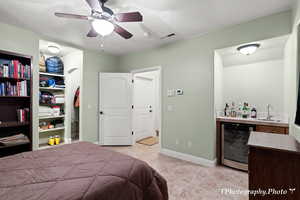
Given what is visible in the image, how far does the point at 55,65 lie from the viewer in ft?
12.4

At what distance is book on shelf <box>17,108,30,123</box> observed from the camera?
2512mm

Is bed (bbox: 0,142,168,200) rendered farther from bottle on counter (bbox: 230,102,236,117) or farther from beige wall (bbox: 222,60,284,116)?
beige wall (bbox: 222,60,284,116)

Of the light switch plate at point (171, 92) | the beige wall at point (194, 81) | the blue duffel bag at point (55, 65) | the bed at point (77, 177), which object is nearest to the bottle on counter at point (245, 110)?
the beige wall at point (194, 81)

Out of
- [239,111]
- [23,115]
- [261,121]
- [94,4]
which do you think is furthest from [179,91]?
[23,115]

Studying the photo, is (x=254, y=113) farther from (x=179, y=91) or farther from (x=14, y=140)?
(x=14, y=140)

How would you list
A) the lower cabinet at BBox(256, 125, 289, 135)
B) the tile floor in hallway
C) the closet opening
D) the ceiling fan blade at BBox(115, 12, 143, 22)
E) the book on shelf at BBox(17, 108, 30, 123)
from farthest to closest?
the closet opening → the book on shelf at BBox(17, 108, 30, 123) → the lower cabinet at BBox(256, 125, 289, 135) → the tile floor in hallway → the ceiling fan blade at BBox(115, 12, 143, 22)

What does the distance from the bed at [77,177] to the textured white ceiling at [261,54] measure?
2.61 metres

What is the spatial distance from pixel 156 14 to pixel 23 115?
9.26 feet

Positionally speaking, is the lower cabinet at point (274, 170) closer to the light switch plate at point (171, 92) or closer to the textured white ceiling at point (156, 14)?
the textured white ceiling at point (156, 14)

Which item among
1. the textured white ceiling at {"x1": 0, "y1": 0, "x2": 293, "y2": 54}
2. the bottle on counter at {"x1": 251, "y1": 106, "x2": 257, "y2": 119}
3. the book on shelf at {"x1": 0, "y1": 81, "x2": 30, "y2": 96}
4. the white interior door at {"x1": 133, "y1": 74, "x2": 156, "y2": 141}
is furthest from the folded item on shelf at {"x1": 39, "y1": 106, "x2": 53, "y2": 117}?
the bottle on counter at {"x1": 251, "y1": 106, "x2": 257, "y2": 119}

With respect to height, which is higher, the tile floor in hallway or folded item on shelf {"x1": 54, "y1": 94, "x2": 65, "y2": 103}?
folded item on shelf {"x1": 54, "y1": 94, "x2": 65, "y2": 103}

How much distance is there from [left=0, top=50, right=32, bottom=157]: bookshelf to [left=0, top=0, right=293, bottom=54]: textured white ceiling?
65 cm

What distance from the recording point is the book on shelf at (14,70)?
2.30m

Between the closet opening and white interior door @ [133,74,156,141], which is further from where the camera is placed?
white interior door @ [133,74,156,141]
